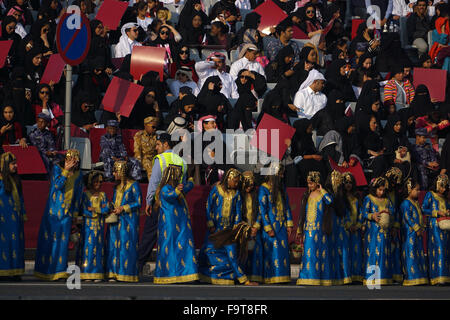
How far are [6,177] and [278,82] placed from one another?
8107 mm

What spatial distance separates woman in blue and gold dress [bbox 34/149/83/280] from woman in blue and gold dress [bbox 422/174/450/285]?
5608 millimetres

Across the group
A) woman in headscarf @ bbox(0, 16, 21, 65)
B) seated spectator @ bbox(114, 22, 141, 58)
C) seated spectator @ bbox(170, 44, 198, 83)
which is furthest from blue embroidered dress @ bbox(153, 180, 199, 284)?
seated spectator @ bbox(114, 22, 141, 58)

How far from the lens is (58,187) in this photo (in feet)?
55.3

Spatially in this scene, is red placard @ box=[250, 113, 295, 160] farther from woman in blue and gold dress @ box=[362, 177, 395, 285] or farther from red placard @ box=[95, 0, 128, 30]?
red placard @ box=[95, 0, 128, 30]

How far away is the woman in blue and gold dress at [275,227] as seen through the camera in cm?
1773

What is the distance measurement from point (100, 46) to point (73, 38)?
13.3ft

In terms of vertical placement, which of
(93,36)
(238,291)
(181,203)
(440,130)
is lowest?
(238,291)

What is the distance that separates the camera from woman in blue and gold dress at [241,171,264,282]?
17.8 metres

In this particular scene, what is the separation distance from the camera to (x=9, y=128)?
19.6 meters

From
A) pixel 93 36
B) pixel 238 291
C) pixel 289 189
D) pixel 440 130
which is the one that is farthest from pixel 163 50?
pixel 238 291

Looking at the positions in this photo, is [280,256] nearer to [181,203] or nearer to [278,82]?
[181,203]

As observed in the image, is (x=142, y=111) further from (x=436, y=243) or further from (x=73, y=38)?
(x=436, y=243)

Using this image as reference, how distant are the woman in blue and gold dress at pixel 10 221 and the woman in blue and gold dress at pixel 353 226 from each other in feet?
16.7

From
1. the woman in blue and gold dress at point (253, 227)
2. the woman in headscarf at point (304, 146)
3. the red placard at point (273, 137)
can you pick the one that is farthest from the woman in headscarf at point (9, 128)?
the woman in headscarf at point (304, 146)
